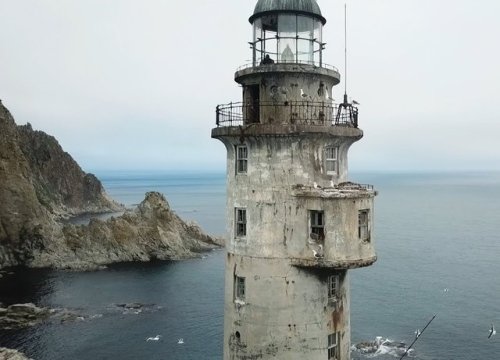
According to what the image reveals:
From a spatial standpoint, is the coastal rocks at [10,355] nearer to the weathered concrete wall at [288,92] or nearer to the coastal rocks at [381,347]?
the coastal rocks at [381,347]

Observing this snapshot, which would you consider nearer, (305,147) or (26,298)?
(305,147)

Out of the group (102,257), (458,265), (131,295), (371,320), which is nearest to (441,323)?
(371,320)

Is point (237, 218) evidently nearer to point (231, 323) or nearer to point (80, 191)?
point (231, 323)

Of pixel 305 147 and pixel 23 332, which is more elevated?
pixel 305 147

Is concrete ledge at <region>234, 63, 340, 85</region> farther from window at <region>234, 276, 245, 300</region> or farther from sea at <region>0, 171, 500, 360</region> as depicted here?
sea at <region>0, 171, 500, 360</region>

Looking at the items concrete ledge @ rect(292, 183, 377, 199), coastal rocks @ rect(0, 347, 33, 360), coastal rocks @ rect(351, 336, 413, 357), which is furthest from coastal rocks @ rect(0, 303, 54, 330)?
concrete ledge @ rect(292, 183, 377, 199)

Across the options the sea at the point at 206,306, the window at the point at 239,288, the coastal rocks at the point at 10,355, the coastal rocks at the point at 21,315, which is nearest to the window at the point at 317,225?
the window at the point at 239,288

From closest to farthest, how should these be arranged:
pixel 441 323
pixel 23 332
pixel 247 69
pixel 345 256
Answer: pixel 345 256 < pixel 247 69 < pixel 23 332 < pixel 441 323
